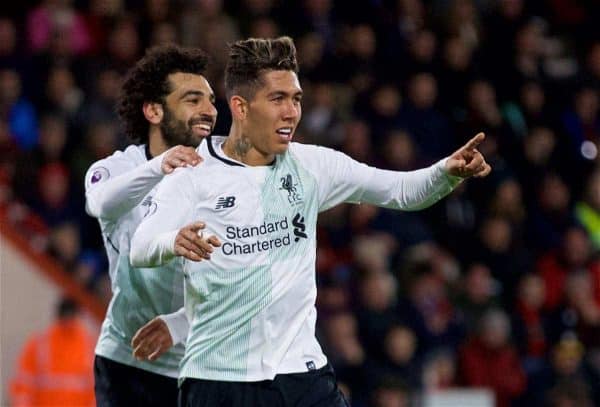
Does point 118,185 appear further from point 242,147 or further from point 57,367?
point 57,367

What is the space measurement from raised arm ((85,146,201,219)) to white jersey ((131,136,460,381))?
0.07 m

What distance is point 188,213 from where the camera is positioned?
17.2ft

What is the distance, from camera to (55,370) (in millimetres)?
10367

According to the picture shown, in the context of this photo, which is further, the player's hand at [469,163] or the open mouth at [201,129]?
the open mouth at [201,129]

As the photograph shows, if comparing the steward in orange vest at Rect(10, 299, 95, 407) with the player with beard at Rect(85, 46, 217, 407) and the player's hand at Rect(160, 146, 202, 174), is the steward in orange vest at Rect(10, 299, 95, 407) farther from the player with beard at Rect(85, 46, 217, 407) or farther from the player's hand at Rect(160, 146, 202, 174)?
the player's hand at Rect(160, 146, 202, 174)

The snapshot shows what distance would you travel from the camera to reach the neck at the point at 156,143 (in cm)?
630

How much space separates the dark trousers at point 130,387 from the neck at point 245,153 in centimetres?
124

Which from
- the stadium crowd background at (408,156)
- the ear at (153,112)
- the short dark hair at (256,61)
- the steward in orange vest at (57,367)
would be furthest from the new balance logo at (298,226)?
the steward in orange vest at (57,367)

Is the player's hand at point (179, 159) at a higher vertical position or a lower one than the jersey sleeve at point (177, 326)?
higher

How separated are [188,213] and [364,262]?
587cm

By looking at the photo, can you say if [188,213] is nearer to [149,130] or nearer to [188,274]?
[188,274]

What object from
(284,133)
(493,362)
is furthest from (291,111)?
(493,362)

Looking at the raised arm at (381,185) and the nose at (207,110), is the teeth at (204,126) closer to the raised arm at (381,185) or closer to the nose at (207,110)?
the nose at (207,110)

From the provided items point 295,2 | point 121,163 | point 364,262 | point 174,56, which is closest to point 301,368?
point 121,163
